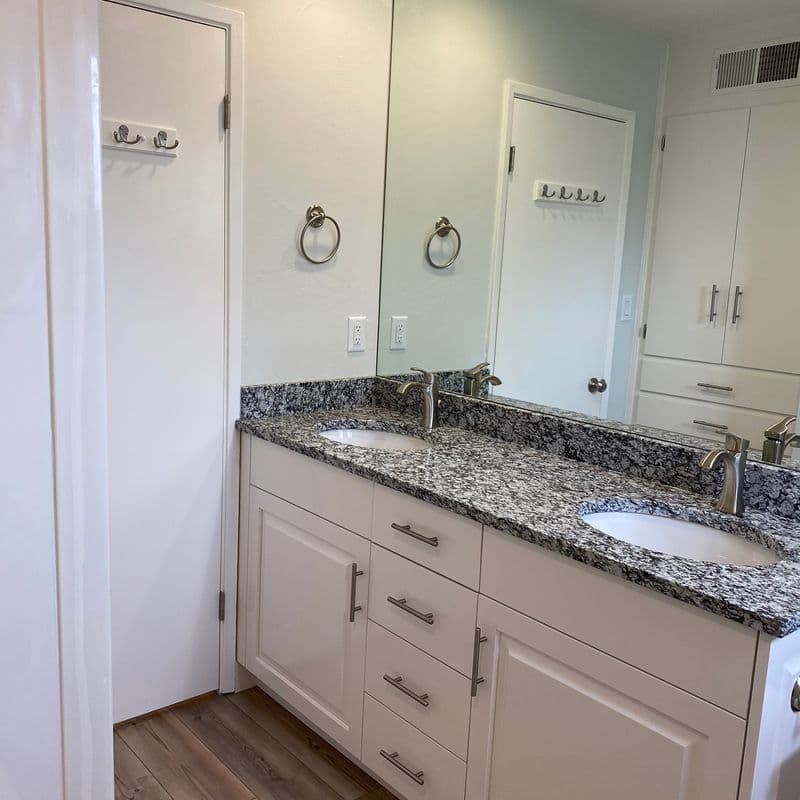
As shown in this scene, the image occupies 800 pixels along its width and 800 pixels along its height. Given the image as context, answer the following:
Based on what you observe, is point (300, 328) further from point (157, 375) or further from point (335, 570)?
point (335, 570)

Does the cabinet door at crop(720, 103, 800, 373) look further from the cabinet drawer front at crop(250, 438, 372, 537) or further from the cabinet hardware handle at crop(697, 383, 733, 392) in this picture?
the cabinet drawer front at crop(250, 438, 372, 537)

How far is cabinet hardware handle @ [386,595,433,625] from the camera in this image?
1.78 m

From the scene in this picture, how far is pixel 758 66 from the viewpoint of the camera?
1629 millimetres

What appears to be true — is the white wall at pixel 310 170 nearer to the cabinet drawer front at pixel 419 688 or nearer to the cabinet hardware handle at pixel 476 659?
the cabinet drawer front at pixel 419 688

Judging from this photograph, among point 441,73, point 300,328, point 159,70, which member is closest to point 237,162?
point 159,70

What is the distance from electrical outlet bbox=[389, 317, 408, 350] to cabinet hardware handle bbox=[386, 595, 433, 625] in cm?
102

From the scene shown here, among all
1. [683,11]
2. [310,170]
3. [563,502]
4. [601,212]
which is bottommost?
[563,502]

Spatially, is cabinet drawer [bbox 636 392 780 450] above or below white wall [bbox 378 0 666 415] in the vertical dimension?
below

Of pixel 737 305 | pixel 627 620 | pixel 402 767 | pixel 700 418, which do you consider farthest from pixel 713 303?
pixel 402 767

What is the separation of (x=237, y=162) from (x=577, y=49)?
944mm

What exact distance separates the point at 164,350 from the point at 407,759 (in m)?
1.21

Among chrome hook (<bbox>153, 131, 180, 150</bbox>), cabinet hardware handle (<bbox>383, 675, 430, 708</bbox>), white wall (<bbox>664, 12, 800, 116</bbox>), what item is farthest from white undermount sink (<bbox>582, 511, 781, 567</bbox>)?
chrome hook (<bbox>153, 131, 180, 150</bbox>)

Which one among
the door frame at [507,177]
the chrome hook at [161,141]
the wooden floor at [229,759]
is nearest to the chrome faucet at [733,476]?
the door frame at [507,177]

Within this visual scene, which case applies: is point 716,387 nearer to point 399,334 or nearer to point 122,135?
point 399,334
